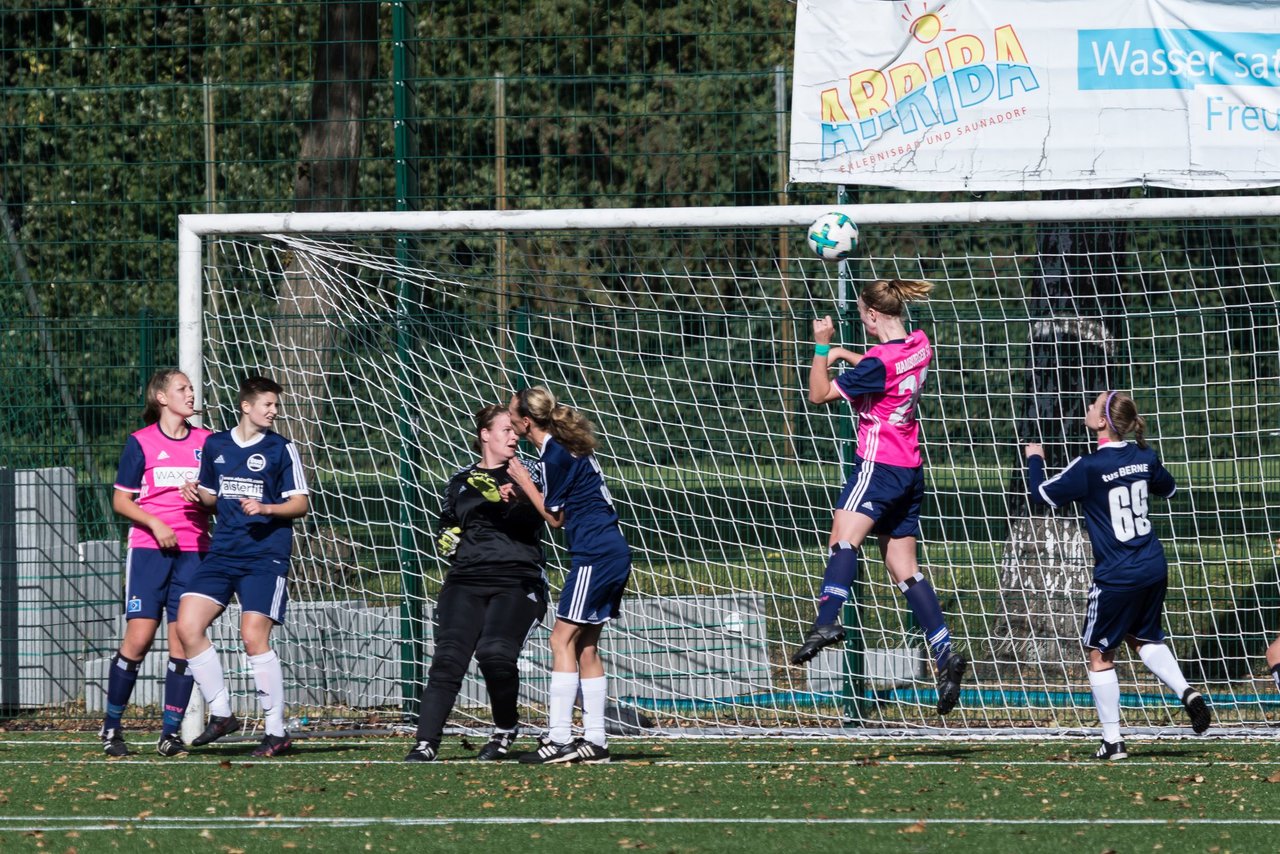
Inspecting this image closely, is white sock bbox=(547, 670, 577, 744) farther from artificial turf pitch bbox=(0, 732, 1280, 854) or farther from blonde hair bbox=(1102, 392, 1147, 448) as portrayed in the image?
blonde hair bbox=(1102, 392, 1147, 448)

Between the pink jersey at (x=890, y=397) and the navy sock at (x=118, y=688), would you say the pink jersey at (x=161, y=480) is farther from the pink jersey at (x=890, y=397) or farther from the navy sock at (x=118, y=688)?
the pink jersey at (x=890, y=397)

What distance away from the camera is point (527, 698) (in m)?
9.58

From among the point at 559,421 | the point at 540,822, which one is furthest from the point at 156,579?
the point at 540,822

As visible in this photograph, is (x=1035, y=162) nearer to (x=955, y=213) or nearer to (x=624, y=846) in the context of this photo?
(x=955, y=213)

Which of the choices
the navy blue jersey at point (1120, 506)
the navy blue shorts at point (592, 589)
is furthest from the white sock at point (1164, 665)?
the navy blue shorts at point (592, 589)

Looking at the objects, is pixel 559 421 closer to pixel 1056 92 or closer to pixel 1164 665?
pixel 1164 665

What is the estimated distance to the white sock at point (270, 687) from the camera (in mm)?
8188

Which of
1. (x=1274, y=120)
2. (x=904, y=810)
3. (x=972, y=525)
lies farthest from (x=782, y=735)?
(x=1274, y=120)

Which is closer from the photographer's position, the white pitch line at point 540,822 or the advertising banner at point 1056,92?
the white pitch line at point 540,822

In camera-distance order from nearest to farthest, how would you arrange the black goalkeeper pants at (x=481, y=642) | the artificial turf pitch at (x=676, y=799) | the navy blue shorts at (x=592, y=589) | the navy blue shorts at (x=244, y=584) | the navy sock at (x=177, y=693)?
1. the artificial turf pitch at (x=676, y=799)
2. the navy blue shorts at (x=592, y=589)
3. the black goalkeeper pants at (x=481, y=642)
4. the navy blue shorts at (x=244, y=584)
5. the navy sock at (x=177, y=693)

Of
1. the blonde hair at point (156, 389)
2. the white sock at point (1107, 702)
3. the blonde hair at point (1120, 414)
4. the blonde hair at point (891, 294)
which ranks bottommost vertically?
the white sock at point (1107, 702)

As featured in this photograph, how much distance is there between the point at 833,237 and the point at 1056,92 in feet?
6.67

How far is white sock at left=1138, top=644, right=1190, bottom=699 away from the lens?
7.82 m

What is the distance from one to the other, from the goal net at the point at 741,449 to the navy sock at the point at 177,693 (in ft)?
3.57
